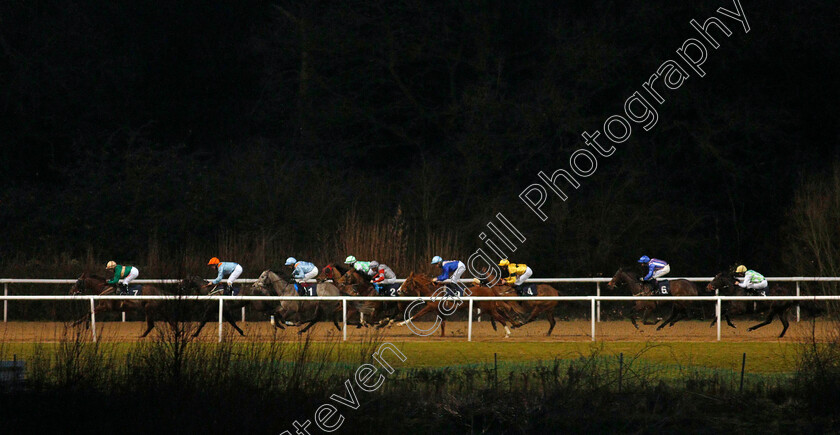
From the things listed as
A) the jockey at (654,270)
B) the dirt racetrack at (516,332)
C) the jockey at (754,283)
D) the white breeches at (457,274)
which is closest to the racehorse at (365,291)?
the dirt racetrack at (516,332)

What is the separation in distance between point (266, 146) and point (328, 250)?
6455 millimetres

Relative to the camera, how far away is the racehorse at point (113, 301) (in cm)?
1578

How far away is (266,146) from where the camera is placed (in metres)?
29.3

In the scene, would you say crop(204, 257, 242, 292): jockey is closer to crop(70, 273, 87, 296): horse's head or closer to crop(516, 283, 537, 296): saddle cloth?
crop(70, 273, 87, 296): horse's head

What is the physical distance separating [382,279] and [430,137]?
1273 cm

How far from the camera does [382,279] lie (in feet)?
57.6

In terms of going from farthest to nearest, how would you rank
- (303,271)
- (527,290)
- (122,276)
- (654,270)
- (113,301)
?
(303,271)
(122,276)
(654,270)
(527,290)
(113,301)

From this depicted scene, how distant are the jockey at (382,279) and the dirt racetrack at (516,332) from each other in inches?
23.7

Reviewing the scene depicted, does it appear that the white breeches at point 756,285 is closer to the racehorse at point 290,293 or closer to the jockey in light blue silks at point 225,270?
the racehorse at point 290,293

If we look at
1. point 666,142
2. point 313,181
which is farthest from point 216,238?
point 666,142

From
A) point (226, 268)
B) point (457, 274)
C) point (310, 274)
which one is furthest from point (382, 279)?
point (226, 268)

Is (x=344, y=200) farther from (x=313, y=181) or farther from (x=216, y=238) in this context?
(x=216, y=238)

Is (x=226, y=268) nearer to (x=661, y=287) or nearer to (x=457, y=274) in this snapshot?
(x=457, y=274)

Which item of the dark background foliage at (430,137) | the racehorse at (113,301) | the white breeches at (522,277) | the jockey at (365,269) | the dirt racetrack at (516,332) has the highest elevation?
the dark background foliage at (430,137)
